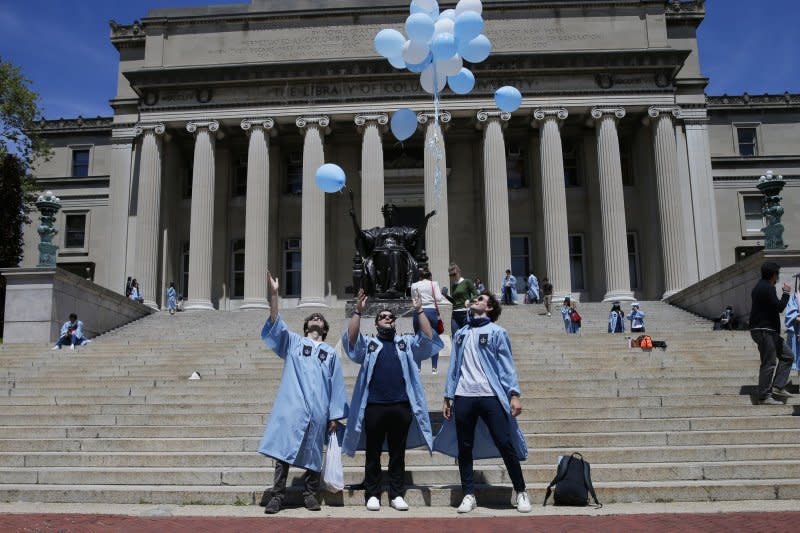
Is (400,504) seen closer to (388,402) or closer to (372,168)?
(388,402)

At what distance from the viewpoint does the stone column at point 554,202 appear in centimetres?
3130

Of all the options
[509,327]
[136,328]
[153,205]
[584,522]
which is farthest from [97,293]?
[584,522]

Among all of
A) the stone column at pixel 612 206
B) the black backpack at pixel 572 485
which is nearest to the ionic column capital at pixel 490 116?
the stone column at pixel 612 206

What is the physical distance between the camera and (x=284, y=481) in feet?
23.0

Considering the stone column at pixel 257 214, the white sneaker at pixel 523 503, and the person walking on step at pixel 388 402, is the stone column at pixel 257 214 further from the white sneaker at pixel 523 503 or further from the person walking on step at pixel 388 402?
the white sneaker at pixel 523 503

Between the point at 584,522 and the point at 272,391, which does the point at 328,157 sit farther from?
the point at 584,522

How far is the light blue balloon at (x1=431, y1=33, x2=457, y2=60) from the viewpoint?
13039 millimetres

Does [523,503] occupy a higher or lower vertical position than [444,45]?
lower

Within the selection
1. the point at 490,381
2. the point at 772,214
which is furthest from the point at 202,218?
the point at 490,381

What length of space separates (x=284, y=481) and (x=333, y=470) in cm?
50

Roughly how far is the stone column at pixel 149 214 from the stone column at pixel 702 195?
2520cm

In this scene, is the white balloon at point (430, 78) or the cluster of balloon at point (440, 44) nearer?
the cluster of balloon at point (440, 44)

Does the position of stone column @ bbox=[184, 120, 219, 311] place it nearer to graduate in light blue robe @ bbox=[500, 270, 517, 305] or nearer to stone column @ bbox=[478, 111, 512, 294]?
stone column @ bbox=[478, 111, 512, 294]

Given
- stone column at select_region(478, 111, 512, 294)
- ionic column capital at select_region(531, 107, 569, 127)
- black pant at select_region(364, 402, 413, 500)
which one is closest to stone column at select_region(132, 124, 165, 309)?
stone column at select_region(478, 111, 512, 294)
